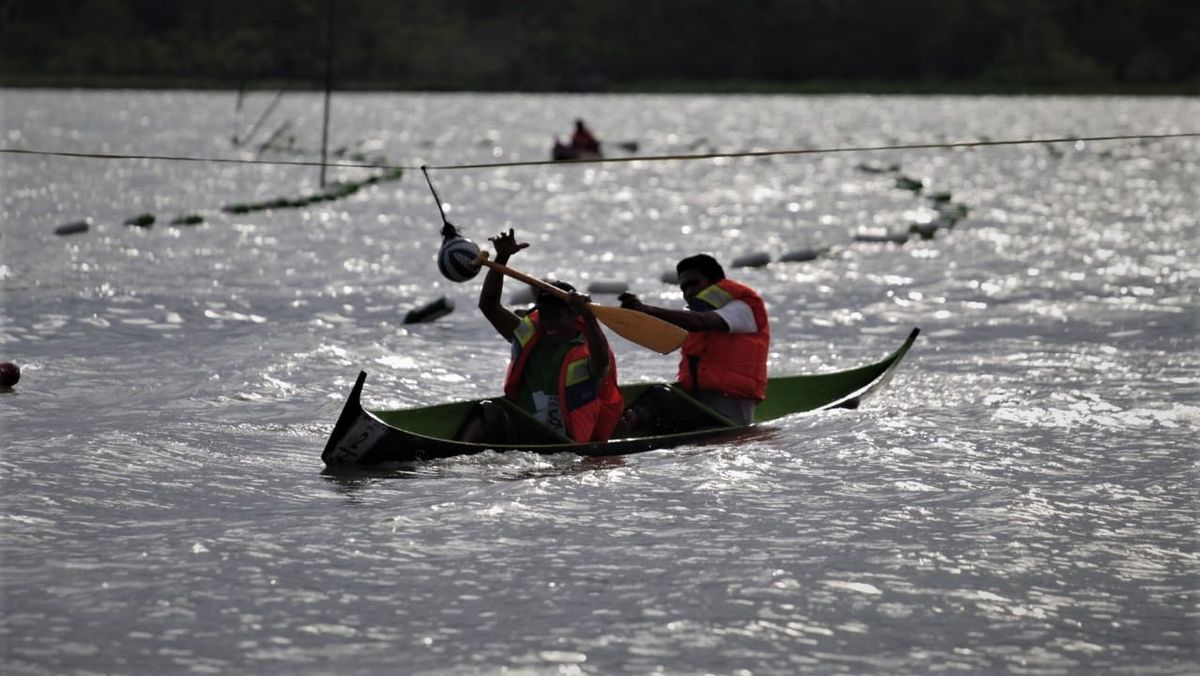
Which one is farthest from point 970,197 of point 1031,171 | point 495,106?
point 495,106

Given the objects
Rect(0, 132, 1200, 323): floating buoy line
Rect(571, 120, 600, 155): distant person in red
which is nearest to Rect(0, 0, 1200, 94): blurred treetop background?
Rect(571, 120, 600, 155): distant person in red

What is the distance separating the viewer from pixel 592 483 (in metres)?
11.7

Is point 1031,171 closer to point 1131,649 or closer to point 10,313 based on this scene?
point 10,313

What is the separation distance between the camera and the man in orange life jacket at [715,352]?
13.0 metres

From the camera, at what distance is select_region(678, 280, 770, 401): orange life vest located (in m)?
13.1

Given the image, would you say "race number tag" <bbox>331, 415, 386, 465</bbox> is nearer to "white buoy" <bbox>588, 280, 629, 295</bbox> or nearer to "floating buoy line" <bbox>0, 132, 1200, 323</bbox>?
"floating buoy line" <bbox>0, 132, 1200, 323</bbox>

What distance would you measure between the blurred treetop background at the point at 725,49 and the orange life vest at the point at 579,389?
436 feet

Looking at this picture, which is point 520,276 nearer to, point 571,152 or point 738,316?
point 738,316

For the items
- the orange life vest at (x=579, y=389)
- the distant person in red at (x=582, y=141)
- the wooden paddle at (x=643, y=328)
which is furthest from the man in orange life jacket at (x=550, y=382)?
the distant person in red at (x=582, y=141)

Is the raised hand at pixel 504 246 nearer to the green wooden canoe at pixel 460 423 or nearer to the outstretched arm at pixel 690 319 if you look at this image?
the outstretched arm at pixel 690 319

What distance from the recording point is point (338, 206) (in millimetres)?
37125

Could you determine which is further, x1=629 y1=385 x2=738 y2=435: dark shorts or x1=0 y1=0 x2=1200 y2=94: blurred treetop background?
x1=0 y1=0 x2=1200 y2=94: blurred treetop background

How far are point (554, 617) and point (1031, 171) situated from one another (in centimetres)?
4680

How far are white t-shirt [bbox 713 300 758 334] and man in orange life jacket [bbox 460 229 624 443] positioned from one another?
1.02 meters
